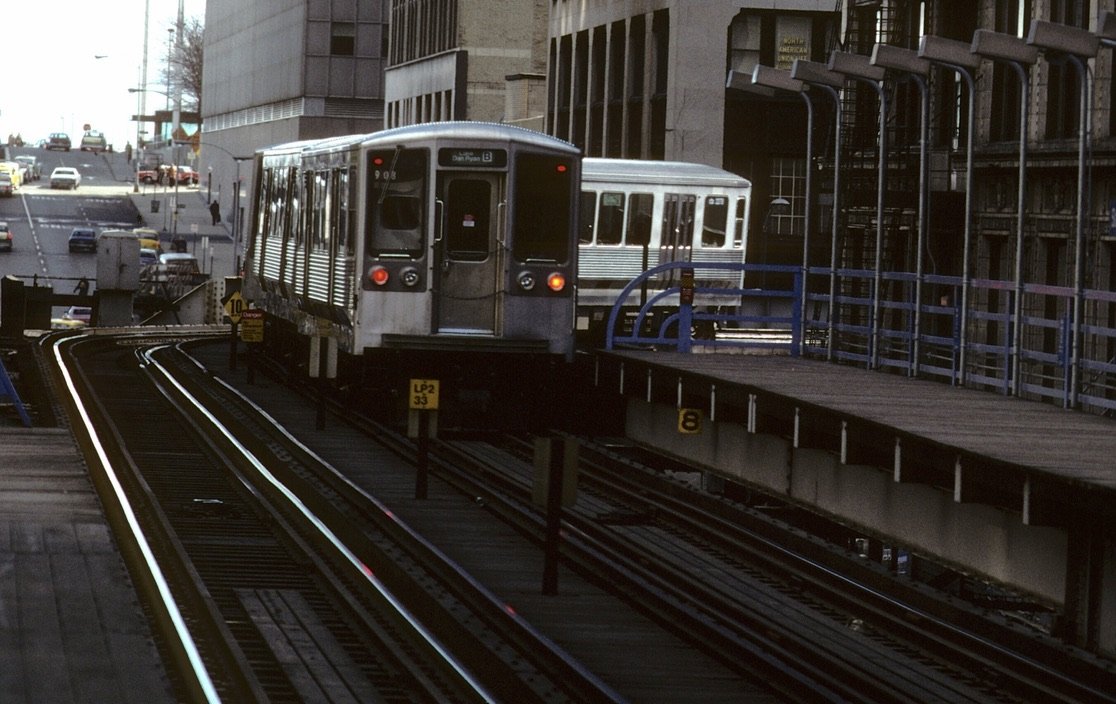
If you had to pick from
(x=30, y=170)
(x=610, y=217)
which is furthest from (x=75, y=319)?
(x=30, y=170)

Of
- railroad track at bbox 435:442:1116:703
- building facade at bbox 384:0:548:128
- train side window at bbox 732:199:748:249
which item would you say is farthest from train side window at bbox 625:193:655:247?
building facade at bbox 384:0:548:128

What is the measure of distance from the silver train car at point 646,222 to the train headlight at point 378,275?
9815mm

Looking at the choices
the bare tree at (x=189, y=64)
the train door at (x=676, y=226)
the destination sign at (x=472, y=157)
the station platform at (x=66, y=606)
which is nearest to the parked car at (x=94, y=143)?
the bare tree at (x=189, y=64)

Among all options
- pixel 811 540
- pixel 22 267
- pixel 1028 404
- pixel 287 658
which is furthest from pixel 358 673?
pixel 22 267

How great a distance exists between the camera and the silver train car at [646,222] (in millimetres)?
35344

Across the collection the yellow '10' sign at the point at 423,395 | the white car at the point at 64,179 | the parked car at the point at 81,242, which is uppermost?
the white car at the point at 64,179

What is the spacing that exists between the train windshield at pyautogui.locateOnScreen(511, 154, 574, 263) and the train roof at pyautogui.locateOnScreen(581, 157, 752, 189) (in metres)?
10.0

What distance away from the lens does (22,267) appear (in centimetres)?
8294

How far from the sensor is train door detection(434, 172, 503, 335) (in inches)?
984

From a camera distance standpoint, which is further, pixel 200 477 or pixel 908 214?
pixel 908 214

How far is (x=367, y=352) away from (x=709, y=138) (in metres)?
27.2

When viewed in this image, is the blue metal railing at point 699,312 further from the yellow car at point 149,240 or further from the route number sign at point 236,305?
the yellow car at point 149,240

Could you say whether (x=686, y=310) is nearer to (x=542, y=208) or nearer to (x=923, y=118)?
(x=542, y=208)

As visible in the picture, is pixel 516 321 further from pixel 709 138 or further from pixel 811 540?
pixel 709 138
